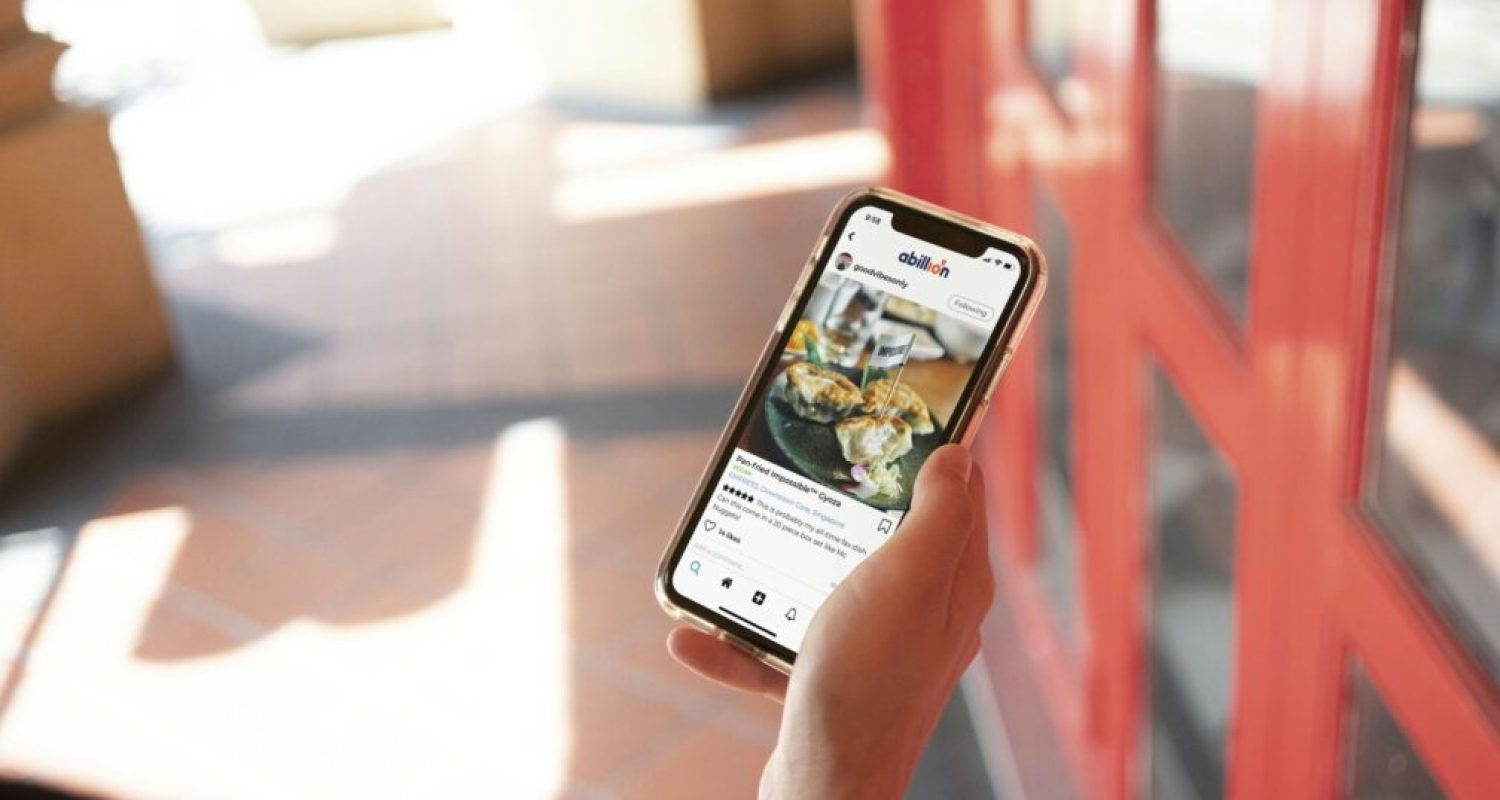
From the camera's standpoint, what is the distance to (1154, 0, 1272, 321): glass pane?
4.74 feet

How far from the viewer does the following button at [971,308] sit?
114 cm

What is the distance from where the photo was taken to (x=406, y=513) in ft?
12.0

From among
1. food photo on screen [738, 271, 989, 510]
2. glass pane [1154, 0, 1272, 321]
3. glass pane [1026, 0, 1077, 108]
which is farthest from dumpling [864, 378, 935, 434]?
glass pane [1026, 0, 1077, 108]

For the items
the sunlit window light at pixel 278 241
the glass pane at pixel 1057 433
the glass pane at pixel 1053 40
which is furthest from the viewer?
the sunlit window light at pixel 278 241

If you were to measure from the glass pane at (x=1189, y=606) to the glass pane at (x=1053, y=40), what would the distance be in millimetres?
582

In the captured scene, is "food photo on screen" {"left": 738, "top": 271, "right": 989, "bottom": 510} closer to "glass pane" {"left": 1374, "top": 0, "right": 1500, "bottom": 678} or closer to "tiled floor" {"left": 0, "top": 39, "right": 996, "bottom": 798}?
"glass pane" {"left": 1374, "top": 0, "right": 1500, "bottom": 678}

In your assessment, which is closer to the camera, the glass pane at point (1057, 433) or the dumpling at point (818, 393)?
the dumpling at point (818, 393)

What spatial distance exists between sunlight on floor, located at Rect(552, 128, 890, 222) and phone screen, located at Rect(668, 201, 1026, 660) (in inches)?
154

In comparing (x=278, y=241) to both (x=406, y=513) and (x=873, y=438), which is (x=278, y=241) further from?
(x=873, y=438)

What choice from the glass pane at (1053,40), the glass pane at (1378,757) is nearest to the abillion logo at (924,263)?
the glass pane at (1378,757)

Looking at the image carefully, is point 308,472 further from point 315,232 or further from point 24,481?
point 315,232

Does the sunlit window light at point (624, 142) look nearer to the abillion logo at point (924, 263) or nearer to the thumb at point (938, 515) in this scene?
the abillion logo at point (924, 263)

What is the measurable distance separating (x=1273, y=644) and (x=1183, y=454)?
44 cm

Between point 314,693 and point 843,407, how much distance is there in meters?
2.21
